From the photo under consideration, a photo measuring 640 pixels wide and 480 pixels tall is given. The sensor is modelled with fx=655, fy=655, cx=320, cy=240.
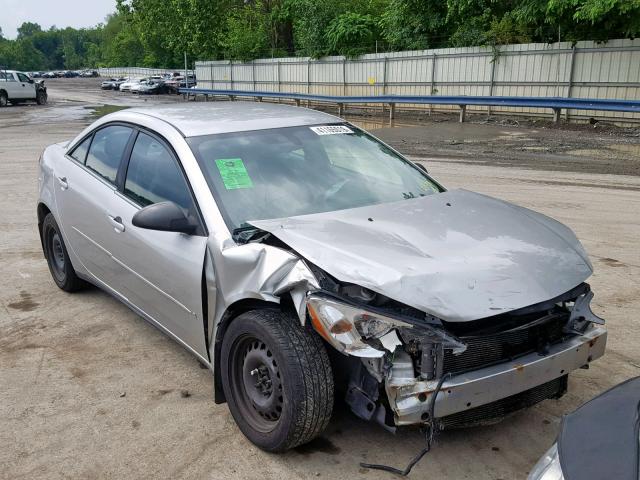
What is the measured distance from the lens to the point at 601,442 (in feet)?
5.98

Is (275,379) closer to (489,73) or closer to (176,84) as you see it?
(489,73)

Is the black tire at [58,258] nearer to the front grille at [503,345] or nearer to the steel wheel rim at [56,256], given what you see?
the steel wheel rim at [56,256]

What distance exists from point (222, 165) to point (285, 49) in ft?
130

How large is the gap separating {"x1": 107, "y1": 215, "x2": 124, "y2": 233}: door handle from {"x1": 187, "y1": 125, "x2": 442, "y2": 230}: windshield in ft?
2.43

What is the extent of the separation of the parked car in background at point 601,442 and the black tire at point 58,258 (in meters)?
4.34

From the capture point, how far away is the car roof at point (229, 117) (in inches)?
165

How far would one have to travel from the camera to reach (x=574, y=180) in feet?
34.6

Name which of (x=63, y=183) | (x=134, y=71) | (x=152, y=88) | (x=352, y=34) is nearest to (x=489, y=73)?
(x=352, y=34)

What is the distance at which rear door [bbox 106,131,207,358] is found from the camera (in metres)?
3.61

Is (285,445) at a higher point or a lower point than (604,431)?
lower

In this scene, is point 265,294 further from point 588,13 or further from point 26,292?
point 588,13

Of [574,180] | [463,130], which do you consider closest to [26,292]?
[574,180]

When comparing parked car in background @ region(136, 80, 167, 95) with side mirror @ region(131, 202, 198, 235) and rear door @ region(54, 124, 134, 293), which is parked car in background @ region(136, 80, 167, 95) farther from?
side mirror @ region(131, 202, 198, 235)

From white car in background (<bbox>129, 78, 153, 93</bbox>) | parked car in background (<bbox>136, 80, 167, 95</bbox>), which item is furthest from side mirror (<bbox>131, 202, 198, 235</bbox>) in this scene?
white car in background (<bbox>129, 78, 153, 93</bbox>)
